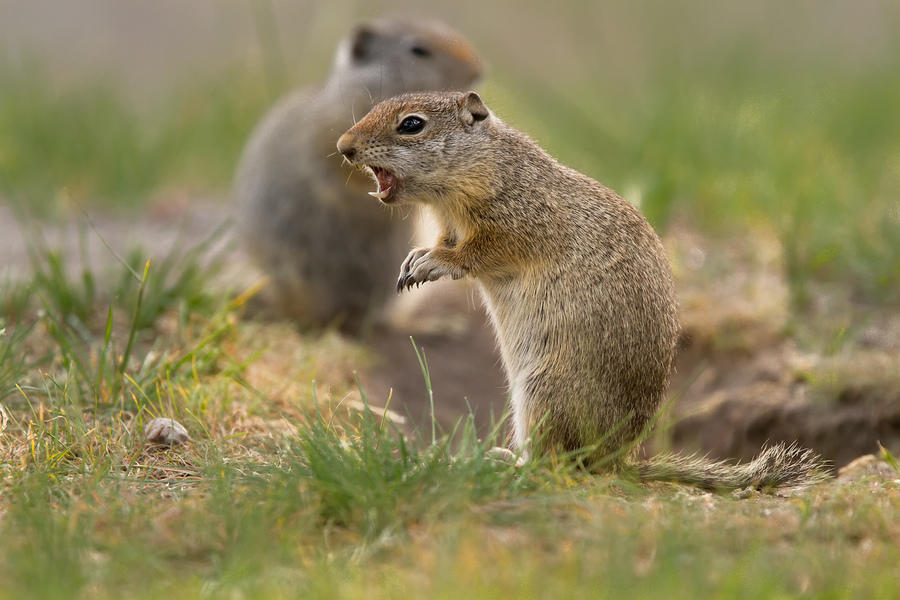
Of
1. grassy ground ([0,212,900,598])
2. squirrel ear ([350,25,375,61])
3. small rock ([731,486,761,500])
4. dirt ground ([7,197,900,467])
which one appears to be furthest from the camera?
squirrel ear ([350,25,375,61])

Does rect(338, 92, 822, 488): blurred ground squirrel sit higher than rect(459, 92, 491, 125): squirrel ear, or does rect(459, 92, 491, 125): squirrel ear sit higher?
rect(459, 92, 491, 125): squirrel ear

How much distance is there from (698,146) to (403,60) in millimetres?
2232

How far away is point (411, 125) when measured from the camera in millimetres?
3691

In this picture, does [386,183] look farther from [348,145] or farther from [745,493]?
[745,493]

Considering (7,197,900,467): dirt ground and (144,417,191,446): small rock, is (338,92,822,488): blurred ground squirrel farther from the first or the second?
(144,417,191,446): small rock

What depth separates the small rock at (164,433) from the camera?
11.7ft

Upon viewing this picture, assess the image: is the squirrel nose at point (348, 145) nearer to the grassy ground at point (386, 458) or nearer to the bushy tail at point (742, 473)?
the grassy ground at point (386, 458)

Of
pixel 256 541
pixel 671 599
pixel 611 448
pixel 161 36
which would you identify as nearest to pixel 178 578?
pixel 256 541

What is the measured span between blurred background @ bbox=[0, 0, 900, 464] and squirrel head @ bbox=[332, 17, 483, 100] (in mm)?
254

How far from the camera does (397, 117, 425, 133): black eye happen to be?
3688 mm

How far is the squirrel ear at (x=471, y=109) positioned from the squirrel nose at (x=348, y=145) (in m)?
0.44

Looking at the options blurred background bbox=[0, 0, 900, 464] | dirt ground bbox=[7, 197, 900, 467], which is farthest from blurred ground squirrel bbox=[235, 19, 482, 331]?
blurred background bbox=[0, 0, 900, 464]

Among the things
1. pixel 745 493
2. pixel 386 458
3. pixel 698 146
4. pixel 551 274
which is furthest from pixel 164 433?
pixel 698 146

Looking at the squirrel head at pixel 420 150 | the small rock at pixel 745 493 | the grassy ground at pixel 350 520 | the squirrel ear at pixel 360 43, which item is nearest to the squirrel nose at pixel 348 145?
the squirrel head at pixel 420 150
